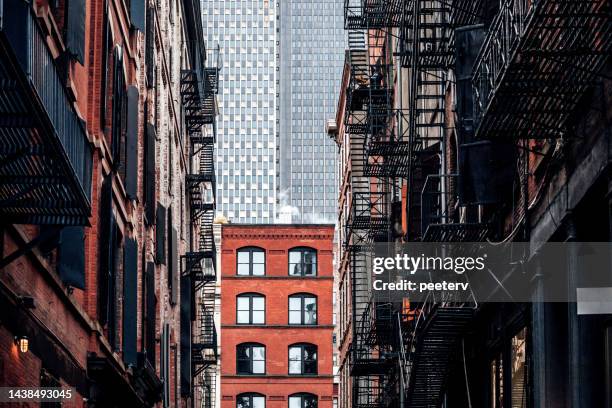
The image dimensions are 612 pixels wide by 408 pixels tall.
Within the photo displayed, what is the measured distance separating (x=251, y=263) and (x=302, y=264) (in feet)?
9.38

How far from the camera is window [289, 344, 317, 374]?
7538 centimetres

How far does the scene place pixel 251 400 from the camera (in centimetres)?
7531

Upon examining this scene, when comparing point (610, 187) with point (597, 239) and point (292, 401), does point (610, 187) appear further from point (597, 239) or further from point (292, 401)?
point (292, 401)

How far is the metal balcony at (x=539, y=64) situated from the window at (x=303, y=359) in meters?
58.5

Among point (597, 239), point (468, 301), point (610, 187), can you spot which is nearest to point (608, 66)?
point (610, 187)

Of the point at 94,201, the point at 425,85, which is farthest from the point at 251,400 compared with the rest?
the point at 94,201

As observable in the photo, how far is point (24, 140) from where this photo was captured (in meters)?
12.6

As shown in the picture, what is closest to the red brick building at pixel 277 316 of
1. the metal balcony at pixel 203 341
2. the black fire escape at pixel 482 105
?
the metal balcony at pixel 203 341

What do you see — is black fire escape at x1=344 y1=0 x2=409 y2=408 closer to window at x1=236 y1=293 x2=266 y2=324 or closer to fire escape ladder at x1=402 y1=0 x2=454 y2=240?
fire escape ladder at x1=402 y1=0 x2=454 y2=240

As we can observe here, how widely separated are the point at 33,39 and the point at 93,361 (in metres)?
11.8

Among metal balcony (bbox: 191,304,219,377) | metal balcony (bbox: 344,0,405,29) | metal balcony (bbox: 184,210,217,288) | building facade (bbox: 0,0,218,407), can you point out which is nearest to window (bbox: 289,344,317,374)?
metal balcony (bbox: 184,210,217,288)

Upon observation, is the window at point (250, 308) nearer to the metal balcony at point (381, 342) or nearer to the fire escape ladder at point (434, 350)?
the metal balcony at point (381, 342)

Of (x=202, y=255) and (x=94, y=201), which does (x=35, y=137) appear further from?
(x=202, y=255)

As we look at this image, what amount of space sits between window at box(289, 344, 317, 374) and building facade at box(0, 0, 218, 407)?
2603 centimetres
